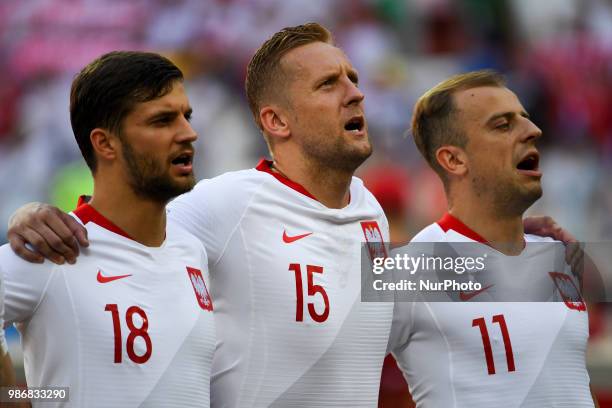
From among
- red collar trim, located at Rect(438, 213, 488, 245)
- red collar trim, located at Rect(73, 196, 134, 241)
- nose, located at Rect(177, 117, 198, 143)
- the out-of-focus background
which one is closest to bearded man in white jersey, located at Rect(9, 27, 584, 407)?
red collar trim, located at Rect(73, 196, 134, 241)

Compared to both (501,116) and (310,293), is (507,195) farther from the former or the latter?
(310,293)

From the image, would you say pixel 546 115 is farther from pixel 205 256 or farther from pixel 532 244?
pixel 205 256

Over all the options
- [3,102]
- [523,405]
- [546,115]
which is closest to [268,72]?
[523,405]

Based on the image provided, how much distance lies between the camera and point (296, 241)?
4602 mm

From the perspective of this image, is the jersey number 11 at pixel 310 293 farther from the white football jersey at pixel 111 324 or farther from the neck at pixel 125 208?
the neck at pixel 125 208

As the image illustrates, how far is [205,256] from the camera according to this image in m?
4.47

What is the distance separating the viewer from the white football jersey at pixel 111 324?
3.92 metres

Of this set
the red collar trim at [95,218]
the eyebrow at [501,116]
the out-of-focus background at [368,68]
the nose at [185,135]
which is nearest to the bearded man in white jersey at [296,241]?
the red collar trim at [95,218]

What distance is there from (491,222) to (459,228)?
5.4 inches

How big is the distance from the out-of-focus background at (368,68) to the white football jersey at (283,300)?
6.52 metres

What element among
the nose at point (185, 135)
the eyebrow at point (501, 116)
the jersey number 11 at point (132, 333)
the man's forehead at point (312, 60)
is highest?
the man's forehead at point (312, 60)

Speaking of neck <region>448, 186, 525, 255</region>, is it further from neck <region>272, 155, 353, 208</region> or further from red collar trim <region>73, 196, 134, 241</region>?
red collar trim <region>73, 196, 134, 241</region>

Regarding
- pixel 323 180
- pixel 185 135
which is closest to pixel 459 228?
pixel 323 180

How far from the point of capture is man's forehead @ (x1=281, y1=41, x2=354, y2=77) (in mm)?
4793
